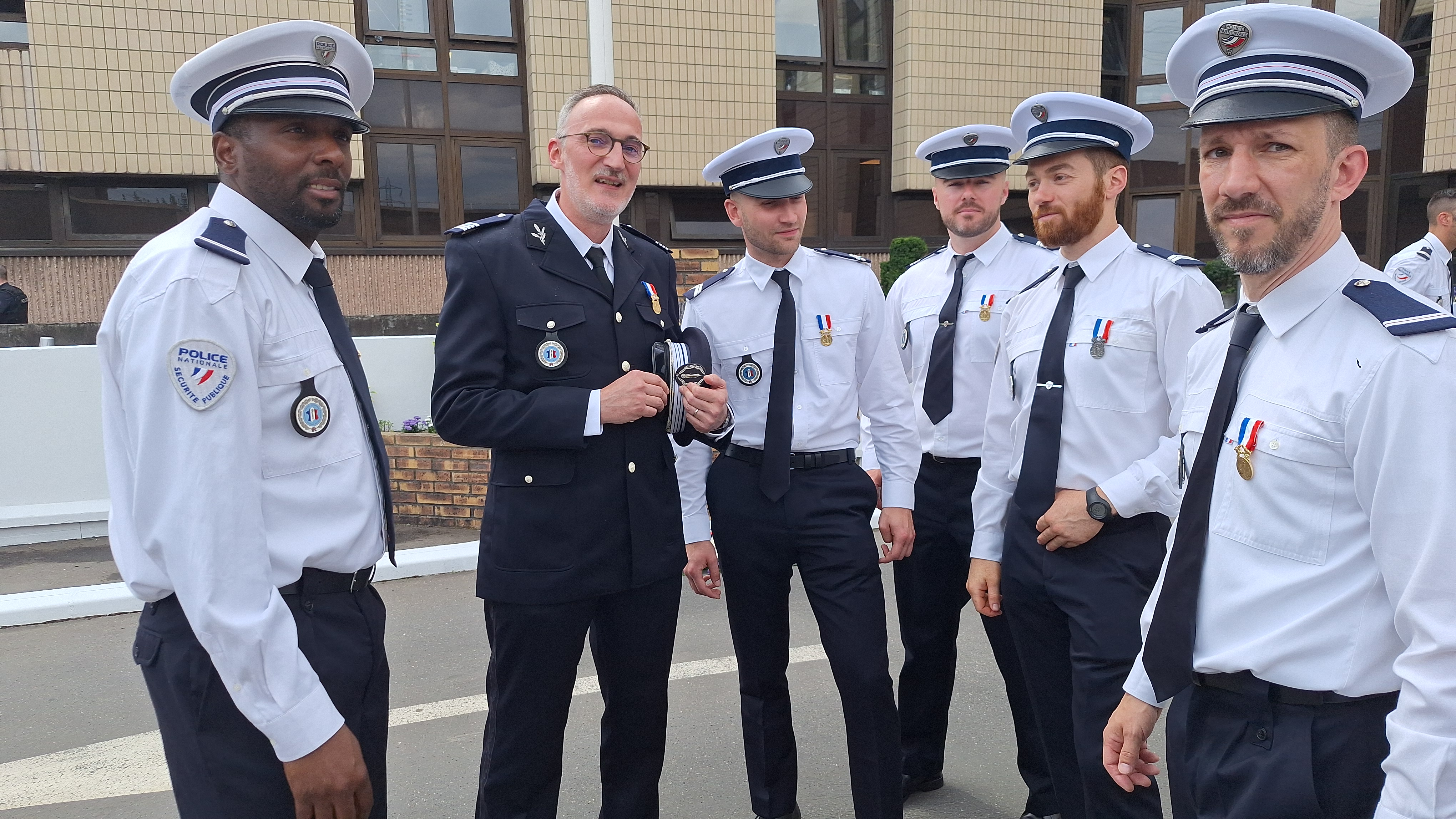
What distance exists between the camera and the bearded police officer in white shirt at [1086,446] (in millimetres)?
2619

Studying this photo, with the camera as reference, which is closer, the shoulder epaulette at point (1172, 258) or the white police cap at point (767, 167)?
the shoulder epaulette at point (1172, 258)

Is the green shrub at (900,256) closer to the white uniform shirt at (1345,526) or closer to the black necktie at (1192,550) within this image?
the black necktie at (1192,550)

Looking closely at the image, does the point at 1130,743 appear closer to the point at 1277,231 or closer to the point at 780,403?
the point at 1277,231

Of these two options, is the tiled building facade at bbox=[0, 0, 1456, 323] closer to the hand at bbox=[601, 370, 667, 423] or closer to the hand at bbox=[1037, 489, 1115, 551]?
the hand at bbox=[601, 370, 667, 423]

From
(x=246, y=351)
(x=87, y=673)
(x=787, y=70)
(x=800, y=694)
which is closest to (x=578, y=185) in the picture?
(x=246, y=351)

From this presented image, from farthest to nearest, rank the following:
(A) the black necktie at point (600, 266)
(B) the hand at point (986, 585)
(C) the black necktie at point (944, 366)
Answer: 1. (C) the black necktie at point (944, 366)
2. (B) the hand at point (986, 585)
3. (A) the black necktie at point (600, 266)

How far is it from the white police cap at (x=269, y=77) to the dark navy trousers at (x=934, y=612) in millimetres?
2500

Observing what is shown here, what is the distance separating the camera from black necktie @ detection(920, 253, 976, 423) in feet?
12.4

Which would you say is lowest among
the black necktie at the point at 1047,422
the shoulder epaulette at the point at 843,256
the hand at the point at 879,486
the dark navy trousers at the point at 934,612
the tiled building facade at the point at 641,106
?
the dark navy trousers at the point at 934,612

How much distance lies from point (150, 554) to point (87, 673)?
370 centimetres

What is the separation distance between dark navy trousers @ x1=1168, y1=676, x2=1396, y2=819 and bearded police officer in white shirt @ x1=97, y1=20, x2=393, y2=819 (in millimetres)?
1611

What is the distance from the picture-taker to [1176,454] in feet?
8.52

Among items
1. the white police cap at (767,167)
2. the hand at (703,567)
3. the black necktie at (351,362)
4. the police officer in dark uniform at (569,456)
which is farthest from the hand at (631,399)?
the white police cap at (767,167)

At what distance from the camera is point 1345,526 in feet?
5.21
